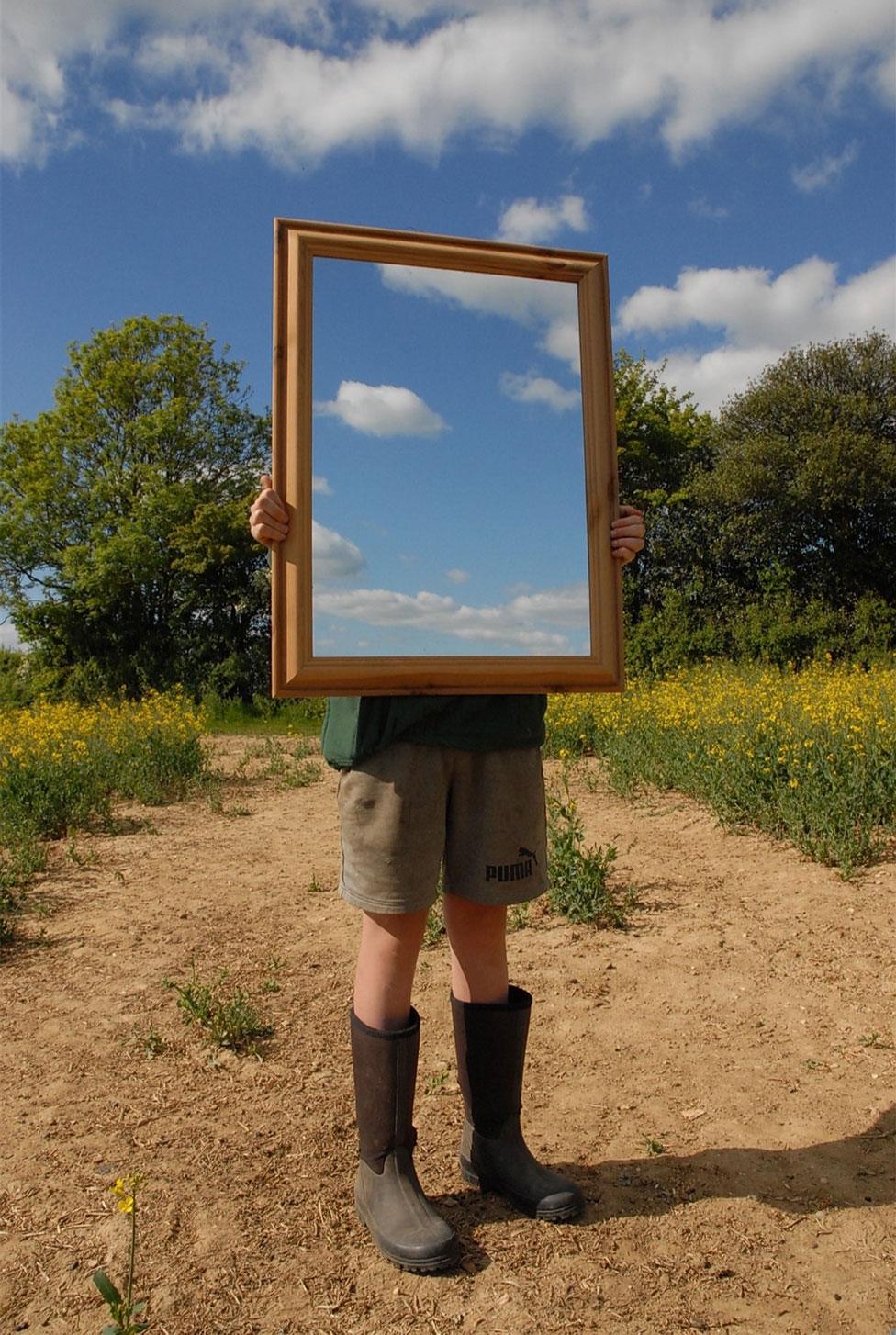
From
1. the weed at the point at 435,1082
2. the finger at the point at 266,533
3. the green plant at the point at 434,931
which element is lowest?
the weed at the point at 435,1082

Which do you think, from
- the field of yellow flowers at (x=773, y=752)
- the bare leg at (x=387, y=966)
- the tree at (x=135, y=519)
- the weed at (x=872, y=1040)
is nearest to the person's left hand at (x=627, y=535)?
the bare leg at (x=387, y=966)

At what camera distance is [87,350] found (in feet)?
73.9

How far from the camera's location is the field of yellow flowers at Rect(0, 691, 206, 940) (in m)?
5.46

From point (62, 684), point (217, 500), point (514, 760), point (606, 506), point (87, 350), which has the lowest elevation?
point (514, 760)

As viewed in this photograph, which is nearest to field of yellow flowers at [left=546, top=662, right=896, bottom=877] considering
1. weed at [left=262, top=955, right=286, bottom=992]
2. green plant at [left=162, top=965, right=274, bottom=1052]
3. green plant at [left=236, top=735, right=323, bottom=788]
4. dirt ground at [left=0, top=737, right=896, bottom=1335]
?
dirt ground at [left=0, top=737, right=896, bottom=1335]

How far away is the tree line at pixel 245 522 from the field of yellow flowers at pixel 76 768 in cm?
693

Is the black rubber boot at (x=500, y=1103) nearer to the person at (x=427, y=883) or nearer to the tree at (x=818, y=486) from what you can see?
the person at (x=427, y=883)

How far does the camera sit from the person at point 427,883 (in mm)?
1854

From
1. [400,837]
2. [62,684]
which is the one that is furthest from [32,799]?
[62,684]

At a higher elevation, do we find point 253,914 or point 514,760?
point 514,760

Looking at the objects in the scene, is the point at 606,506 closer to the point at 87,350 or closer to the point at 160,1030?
the point at 160,1030

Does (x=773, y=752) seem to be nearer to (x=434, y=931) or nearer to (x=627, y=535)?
(x=434, y=931)

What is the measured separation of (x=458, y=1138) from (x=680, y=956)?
146 centimetres

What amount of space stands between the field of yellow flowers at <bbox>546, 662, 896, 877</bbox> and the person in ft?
9.22
